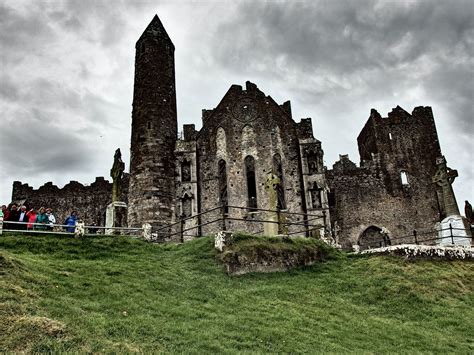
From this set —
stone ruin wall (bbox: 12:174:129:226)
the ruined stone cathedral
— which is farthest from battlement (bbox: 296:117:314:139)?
stone ruin wall (bbox: 12:174:129:226)

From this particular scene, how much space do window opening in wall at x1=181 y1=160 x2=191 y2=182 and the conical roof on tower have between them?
855cm

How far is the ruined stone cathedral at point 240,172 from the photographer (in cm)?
2658

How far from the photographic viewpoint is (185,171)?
27672mm

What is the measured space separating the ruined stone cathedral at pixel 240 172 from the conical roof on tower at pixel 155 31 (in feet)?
0.22

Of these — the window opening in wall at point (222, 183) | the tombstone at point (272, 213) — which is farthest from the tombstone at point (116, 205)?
the window opening in wall at point (222, 183)

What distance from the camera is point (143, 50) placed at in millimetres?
30172

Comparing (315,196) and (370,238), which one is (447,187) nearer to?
(315,196)

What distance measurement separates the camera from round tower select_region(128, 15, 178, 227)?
2648cm

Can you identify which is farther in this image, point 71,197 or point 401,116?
point 71,197

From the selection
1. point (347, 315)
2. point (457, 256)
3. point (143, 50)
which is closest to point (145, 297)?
point (347, 315)

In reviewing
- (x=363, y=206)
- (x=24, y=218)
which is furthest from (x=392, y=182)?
(x=24, y=218)

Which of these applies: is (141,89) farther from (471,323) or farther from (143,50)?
(471,323)

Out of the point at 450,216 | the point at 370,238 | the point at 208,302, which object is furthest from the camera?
the point at 370,238

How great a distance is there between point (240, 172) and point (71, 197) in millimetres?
16954
